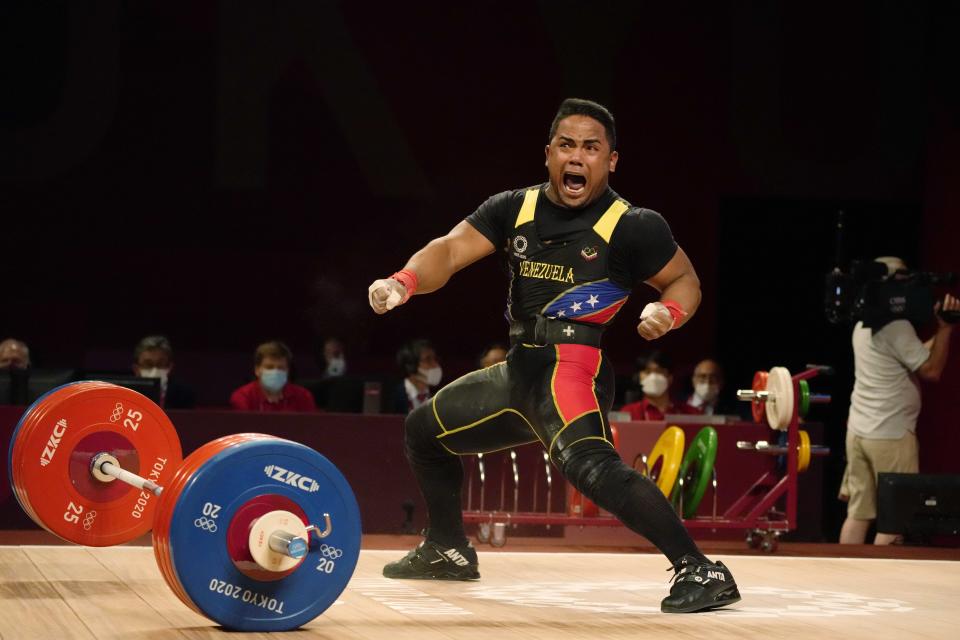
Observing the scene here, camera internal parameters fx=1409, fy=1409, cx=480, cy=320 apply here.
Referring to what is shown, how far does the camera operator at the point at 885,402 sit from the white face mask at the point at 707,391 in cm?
153

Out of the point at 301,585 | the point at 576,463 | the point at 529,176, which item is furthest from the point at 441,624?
the point at 529,176

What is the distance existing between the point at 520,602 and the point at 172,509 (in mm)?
1190

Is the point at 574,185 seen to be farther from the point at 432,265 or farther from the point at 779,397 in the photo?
the point at 779,397

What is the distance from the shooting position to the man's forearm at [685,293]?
3938 millimetres

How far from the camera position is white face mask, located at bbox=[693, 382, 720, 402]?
8.72 meters

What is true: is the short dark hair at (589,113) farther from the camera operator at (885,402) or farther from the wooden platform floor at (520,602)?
the camera operator at (885,402)

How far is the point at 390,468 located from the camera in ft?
22.8

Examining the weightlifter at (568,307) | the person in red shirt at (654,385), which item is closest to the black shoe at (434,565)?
the weightlifter at (568,307)

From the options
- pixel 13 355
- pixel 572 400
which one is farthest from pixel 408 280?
pixel 13 355

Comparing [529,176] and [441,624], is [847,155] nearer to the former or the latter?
[529,176]

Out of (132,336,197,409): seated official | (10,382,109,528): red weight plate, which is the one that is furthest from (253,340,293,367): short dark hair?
(10,382,109,528): red weight plate

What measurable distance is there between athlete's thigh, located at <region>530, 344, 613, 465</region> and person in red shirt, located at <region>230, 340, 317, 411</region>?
403 centimetres

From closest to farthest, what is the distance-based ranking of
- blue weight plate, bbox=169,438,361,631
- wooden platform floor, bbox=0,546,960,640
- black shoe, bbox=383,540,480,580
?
blue weight plate, bbox=169,438,361,631, wooden platform floor, bbox=0,546,960,640, black shoe, bbox=383,540,480,580

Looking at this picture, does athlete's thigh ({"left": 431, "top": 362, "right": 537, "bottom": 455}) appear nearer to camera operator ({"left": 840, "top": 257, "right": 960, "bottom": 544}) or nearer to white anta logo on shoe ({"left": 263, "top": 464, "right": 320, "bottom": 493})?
white anta logo on shoe ({"left": 263, "top": 464, "right": 320, "bottom": 493})
